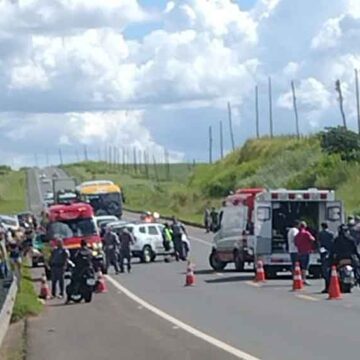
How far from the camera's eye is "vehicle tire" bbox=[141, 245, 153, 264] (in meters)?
53.2

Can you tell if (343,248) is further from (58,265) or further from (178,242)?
(178,242)

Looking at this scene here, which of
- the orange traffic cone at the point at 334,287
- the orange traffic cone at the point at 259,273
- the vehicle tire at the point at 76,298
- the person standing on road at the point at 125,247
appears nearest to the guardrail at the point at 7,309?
the vehicle tire at the point at 76,298

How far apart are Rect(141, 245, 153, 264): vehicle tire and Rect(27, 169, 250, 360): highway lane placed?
69.7 feet

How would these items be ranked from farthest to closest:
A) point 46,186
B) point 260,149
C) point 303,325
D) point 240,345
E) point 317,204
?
point 260,149, point 46,186, point 317,204, point 303,325, point 240,345

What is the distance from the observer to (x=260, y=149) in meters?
129

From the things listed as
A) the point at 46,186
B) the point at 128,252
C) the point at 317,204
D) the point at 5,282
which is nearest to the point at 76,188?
the point at 46,186

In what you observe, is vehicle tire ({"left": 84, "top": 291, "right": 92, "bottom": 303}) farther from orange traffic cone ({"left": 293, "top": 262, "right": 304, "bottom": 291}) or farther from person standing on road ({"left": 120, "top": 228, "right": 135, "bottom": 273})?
person standing on road ({"left": 120, "top": 228, "right": 135, "bottom": 273})

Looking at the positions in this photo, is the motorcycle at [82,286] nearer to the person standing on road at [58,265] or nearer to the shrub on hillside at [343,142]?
the person standing on road at [58,265]

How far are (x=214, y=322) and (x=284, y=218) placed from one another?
14.7 metres

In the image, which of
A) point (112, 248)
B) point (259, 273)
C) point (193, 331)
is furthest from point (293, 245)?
point (193, 331)

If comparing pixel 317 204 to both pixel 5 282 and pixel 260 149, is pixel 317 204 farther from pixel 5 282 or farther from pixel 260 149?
pixel 260 149

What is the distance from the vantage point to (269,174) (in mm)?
105562

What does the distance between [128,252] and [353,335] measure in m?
25.5

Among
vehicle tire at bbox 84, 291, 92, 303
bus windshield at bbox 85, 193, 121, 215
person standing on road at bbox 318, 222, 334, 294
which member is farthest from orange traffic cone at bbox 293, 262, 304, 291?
bus windshield at bbox 85, 193, 121, 215
